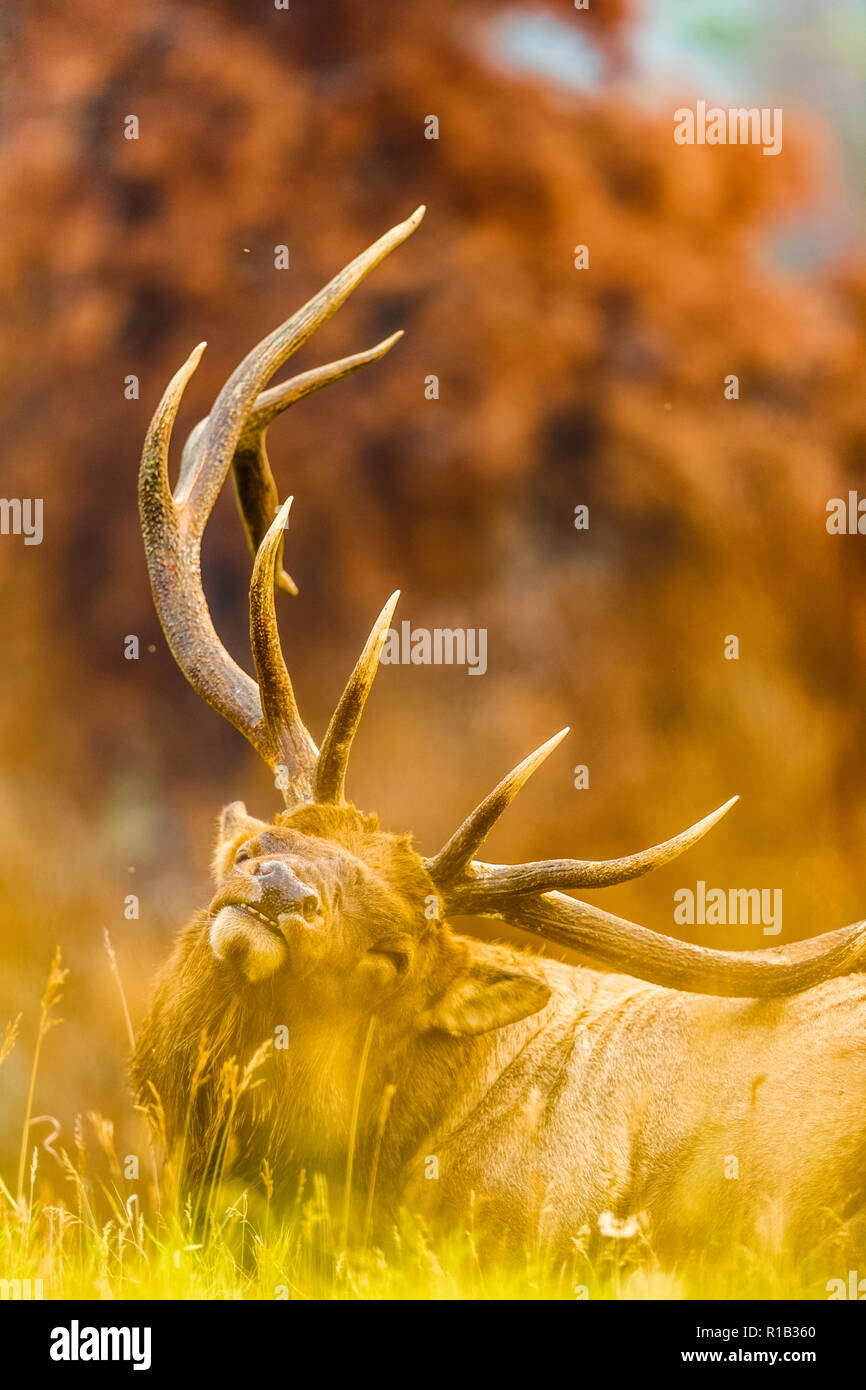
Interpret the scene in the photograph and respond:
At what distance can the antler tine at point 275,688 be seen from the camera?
8.36 ft

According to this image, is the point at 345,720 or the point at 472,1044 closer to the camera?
the point at 345,720

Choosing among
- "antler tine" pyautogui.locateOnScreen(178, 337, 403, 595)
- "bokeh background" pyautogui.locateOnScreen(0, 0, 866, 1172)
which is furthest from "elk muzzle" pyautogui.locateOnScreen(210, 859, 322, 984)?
"bokeh background" pyautogui.locateOnScreen(0, 0, 866, 1172)

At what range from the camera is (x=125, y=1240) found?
232 centimetres

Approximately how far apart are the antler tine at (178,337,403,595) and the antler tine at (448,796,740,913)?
102cm

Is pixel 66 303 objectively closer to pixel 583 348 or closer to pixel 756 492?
pixel 583 348

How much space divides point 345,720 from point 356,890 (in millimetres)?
353

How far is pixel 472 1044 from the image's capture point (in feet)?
8.51

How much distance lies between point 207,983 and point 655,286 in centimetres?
270

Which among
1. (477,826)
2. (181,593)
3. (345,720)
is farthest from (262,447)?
(477,826)

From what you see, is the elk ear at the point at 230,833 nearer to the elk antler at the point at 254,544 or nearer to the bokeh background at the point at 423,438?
the elk antler at the point at 254,544

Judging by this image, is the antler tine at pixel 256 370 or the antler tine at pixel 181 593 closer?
the antler tine at pixel 181 593

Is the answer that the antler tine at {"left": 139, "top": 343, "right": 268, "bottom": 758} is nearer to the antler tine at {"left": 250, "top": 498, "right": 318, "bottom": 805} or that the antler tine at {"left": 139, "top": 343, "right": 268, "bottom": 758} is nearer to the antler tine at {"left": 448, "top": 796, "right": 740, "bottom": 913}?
the antler tine at {"left": 250, "top": 498, "right": 318, "bottom": 805}

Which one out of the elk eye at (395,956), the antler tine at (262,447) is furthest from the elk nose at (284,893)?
the antler tine at (262,447)

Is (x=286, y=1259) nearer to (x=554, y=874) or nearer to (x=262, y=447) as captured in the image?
(x=554, y=874)
